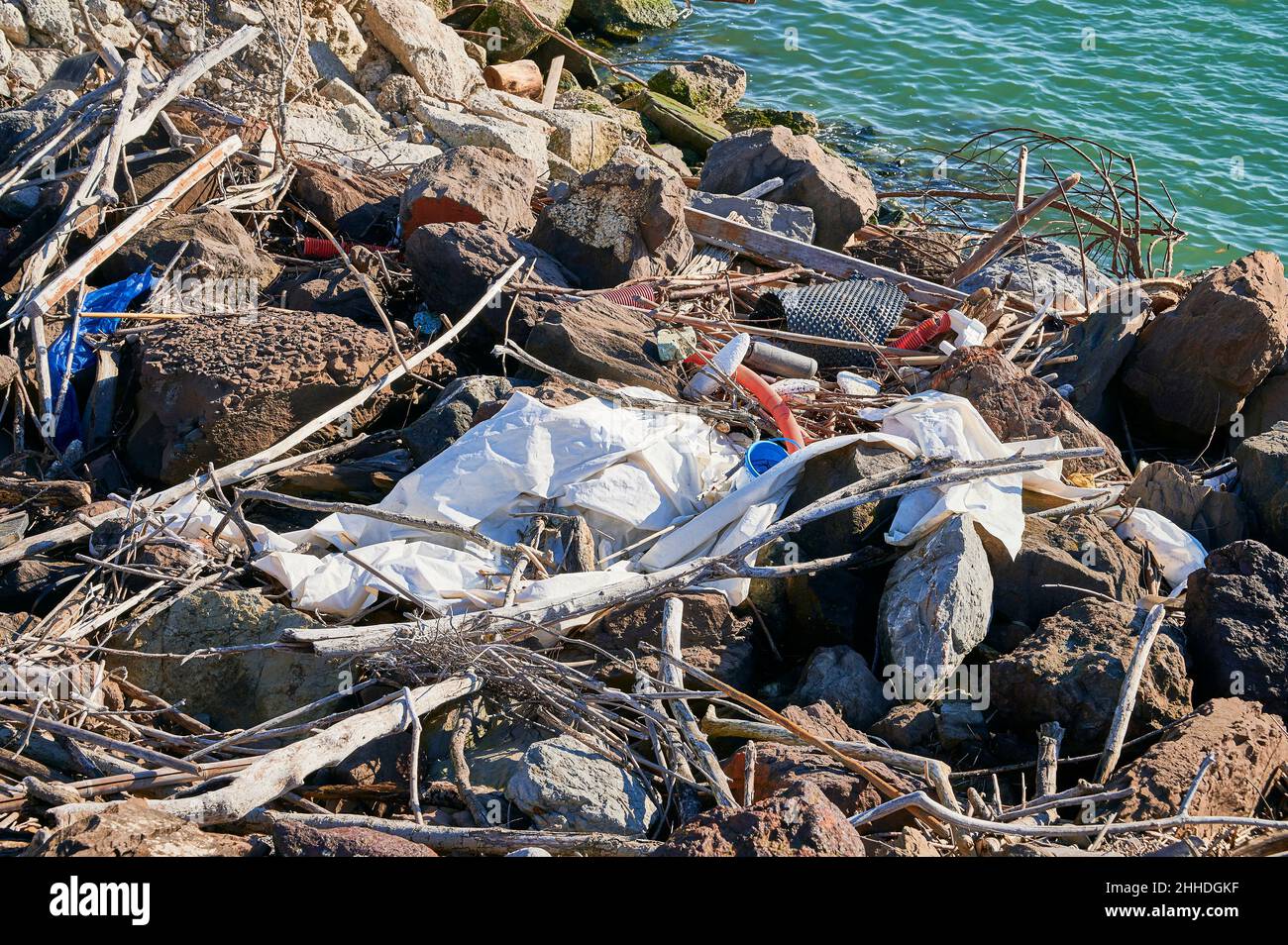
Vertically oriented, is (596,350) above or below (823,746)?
above

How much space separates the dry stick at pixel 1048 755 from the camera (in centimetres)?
327

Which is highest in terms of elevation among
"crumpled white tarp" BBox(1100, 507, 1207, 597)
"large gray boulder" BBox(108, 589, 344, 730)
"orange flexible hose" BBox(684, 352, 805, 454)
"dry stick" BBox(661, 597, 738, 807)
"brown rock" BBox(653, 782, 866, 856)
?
"orange flexible hose" BBox(684, 352, 805, 454)

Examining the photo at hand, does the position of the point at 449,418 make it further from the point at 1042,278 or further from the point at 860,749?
the point at 1042,278

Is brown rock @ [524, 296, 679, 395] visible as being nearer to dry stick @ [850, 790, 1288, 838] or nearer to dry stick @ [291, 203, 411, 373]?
dry stick @ [291, 203, 411, 373]

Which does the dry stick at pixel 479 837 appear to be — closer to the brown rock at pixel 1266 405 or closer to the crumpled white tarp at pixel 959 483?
the crumpled white tarp at pixel 959 483

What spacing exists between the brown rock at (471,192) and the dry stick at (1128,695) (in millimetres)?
3870

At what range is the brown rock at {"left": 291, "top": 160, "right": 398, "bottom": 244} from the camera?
6.15m

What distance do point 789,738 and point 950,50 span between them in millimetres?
13037

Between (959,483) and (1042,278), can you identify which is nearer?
(959,483)

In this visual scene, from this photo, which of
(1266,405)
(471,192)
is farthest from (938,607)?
(471,192)

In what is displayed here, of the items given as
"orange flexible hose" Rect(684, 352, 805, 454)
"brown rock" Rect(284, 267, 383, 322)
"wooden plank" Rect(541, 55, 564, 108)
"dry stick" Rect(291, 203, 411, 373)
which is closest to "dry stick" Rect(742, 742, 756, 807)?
"orange flexible hose" Rect(684, 352, 805, 454)

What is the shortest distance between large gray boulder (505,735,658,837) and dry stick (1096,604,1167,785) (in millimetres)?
1425

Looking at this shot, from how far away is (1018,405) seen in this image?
495 centimetres

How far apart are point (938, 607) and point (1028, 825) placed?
2.93 feet
